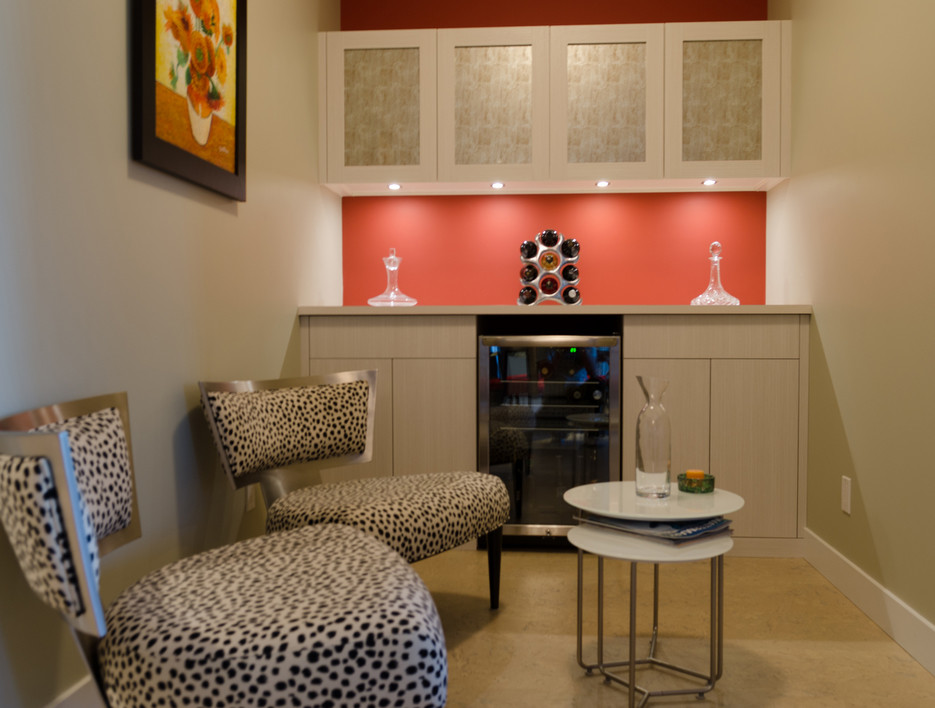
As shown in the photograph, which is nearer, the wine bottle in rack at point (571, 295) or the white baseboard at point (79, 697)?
the white baseboard at point (79, 697)

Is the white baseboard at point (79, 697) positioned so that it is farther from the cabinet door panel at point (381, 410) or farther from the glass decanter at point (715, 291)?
the glass decanter at point (715, 291)

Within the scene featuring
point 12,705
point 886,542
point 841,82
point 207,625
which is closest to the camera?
point 207,625

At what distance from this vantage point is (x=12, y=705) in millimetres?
1422

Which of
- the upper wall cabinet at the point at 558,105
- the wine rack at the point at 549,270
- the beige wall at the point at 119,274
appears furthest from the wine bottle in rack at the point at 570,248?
the beige wall at the point at 119,274

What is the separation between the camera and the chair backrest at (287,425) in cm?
205

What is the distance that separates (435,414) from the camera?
3020mm

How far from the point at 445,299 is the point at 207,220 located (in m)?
1.64

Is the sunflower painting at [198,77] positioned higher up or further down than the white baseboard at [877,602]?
higher up

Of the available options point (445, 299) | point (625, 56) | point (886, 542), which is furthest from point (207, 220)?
point (886, 542)

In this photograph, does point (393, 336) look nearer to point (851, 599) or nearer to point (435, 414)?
point (435, 414)

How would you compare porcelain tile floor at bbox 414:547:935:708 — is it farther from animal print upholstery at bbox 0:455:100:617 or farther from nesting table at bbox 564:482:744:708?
animal print upholstery at bbox 0:455:100:617

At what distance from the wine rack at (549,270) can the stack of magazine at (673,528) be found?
1783 mm

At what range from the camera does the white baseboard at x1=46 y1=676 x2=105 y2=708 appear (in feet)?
5.14

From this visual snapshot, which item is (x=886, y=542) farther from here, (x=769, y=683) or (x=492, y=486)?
(x=492, y=486)
